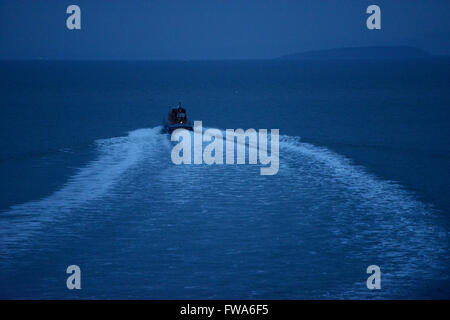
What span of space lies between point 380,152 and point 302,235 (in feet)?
60.8

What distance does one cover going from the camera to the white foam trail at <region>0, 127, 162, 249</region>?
20719mm

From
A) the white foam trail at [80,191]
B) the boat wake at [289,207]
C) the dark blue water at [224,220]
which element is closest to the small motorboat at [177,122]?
the dark blue water at [224,220]

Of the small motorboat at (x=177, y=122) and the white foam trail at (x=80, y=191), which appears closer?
the white foam trail at (x=80, y=191)

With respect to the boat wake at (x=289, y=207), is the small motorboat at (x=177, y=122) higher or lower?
higher

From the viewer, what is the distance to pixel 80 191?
25.5 m

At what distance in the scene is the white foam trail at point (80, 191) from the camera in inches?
816

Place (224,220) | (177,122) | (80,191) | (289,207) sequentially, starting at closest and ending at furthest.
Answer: (224,220), (289,207), (80,191), (177,122)

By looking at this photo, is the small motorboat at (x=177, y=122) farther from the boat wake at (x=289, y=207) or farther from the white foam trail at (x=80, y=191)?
the boat wake at (x=289, y=207)

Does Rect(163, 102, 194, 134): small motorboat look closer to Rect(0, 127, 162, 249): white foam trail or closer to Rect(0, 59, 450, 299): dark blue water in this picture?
Rect(0, 59, 450, 299): dark blue water

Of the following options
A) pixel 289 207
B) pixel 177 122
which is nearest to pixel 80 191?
pixel 289 207

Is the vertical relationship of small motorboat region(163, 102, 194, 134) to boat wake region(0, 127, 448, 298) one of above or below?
above

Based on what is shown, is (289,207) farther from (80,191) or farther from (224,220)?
(80,191)

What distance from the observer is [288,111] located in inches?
2749

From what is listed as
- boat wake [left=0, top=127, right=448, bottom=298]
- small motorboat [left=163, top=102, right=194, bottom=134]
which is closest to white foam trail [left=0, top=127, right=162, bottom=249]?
boat wake [left=0, top=127, right=448, bottom=298]
